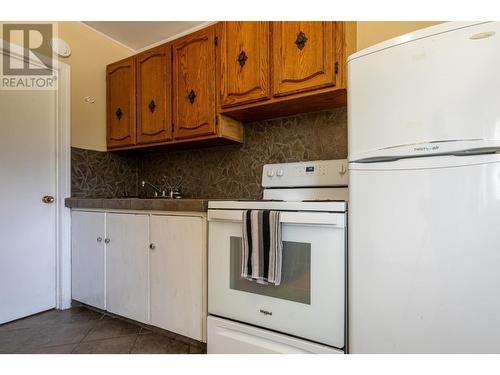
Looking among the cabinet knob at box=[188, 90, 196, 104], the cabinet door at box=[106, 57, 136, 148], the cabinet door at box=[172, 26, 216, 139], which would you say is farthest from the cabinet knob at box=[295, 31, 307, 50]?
the cabinet door at box=[106, 57, 136, 148]

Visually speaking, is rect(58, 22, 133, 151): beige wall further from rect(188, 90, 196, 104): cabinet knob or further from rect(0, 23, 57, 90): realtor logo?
rect(188, 90, 196, 104): cabinet knob

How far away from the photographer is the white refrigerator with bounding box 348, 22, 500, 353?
0.88 metres

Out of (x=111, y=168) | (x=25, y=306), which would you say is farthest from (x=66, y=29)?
(x=25, y=306)

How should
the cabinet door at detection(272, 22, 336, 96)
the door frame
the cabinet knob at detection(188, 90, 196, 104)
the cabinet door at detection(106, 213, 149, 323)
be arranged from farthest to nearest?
1. the door frame
2. the cabinet knob at detection(188, 90, 196, 104)
3. the cabinet door at detection(106, 213, 149, 323)
4. the cabinet door at detection(272, 22, 336, 96)

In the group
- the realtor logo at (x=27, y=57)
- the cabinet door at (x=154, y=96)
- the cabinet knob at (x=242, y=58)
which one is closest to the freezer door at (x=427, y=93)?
the cabinet knob at (x=242, y=58)

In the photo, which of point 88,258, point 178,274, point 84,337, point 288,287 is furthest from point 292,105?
point 84,337

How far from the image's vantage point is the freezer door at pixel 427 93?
0.88m

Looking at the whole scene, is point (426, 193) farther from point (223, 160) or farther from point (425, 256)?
point (223, 160)

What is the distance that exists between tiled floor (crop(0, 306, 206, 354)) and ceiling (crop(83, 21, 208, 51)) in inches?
95.7

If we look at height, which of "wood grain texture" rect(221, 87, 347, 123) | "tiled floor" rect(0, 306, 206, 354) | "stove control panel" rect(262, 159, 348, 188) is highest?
"wood grain texture" rect(221, 87, 347, 123)

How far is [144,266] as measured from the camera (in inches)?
68.6

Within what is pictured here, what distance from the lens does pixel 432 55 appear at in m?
0.95
